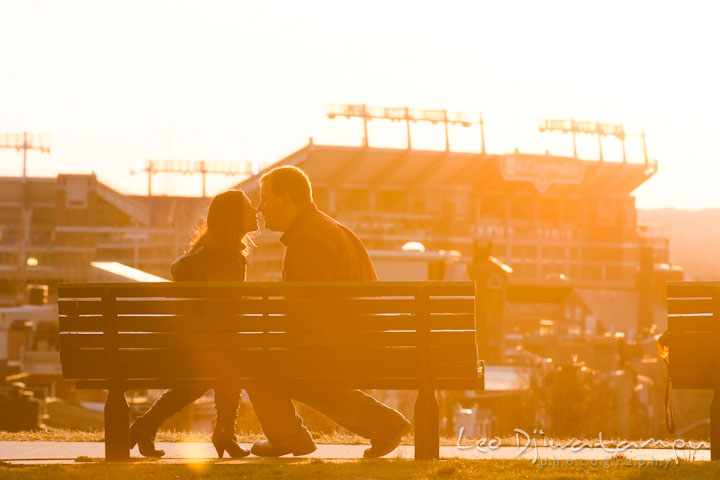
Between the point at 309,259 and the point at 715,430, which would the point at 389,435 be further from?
the point at 715,430

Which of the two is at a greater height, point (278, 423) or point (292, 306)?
point (292, 306)

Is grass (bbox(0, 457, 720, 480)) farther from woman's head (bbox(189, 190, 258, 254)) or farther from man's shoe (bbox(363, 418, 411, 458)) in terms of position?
woman's head (bbox(189, 190, 258, 254))

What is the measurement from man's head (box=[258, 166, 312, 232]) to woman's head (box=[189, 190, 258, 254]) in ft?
0.56

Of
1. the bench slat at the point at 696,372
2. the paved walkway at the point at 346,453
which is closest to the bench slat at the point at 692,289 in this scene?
the bench slat at the point at 696,372

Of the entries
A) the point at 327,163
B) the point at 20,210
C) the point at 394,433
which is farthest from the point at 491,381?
the point at 20,210

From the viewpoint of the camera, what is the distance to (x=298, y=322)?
727 cm

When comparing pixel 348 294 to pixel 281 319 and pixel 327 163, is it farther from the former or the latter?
pixel 327 163

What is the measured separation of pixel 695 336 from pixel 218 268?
2.74m

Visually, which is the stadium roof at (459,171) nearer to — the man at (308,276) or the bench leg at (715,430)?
the man at (308,276)

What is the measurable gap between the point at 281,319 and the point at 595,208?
4992 inches

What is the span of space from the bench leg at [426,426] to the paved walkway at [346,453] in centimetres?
40

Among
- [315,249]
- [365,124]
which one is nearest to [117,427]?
[315,249]

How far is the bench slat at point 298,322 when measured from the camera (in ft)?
23.8

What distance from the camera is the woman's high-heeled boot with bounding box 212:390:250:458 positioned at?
309 inches
